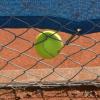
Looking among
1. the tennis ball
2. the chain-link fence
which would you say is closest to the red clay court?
the chain-link fence

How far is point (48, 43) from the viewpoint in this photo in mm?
2184

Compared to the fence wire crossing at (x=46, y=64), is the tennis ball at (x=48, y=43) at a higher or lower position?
higher

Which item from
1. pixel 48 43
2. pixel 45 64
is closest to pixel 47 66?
pixel 45 64

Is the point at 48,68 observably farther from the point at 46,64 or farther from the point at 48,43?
the point at 48,43

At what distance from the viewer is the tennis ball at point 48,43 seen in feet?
7.07

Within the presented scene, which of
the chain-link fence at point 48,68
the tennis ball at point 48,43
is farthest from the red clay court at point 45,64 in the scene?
the tennis ball at point 48,43

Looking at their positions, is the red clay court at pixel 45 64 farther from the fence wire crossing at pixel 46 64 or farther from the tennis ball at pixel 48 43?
the tennis ball at pixel 48 43

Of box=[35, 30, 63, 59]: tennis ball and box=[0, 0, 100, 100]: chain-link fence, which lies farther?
box=[0, 0, 100, 100]: chain-link fence

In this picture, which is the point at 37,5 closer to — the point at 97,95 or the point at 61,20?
the point at 61,20

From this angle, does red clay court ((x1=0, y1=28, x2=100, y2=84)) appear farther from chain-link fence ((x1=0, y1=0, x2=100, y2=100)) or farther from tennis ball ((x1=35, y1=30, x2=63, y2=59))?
tennis ball ((x1=35, y1=30, x2=63, y2=59))

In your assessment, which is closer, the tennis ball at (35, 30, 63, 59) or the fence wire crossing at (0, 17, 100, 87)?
the tennis ball at (35, 30, 63, 59)

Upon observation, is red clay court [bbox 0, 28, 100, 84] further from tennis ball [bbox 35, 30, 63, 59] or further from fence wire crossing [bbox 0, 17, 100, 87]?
tennis ball [bbox 35, 30, 63, 59]

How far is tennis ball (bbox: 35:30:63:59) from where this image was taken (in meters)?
2.16

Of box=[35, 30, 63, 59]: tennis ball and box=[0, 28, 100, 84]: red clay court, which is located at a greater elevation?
box=[35, 30, 63, 59]: tennis ball
